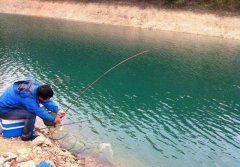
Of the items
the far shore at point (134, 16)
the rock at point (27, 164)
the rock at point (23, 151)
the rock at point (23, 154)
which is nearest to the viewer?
the rock at point (27, 164)

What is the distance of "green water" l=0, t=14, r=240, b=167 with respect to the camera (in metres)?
17.5

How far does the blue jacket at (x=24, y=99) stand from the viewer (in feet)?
34.8

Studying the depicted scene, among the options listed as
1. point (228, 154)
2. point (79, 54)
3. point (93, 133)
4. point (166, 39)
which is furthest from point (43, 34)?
point (228, 154)

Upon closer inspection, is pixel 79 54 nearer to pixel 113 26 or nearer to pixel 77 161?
pixel 113 26

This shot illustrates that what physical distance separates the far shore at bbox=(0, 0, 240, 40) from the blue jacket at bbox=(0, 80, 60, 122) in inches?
1954

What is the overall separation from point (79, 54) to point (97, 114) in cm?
1810

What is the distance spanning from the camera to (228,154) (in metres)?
17.5

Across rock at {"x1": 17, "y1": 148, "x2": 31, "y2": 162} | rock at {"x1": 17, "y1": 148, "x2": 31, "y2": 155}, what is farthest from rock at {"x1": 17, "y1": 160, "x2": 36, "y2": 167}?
rock at {"x1": 17, "y1": 148, "x2": 31, "y2": 155}

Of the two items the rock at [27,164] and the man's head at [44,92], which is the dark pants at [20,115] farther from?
the rock at [27,164]

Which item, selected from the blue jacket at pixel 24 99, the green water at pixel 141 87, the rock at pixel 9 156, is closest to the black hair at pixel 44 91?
the blue jacket at pixel 24 99

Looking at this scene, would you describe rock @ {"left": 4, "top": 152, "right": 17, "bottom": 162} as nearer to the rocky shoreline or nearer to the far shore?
the rocky shoreline

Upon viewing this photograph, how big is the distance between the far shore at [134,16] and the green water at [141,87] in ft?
16.9

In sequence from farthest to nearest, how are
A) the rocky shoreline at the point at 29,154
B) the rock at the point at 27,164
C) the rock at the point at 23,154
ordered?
the rock at the point at 23,154
the rocky shoreline at the point at 29,154
the rock at the point at 27,164

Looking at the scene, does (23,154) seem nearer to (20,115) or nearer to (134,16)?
(20,115)
